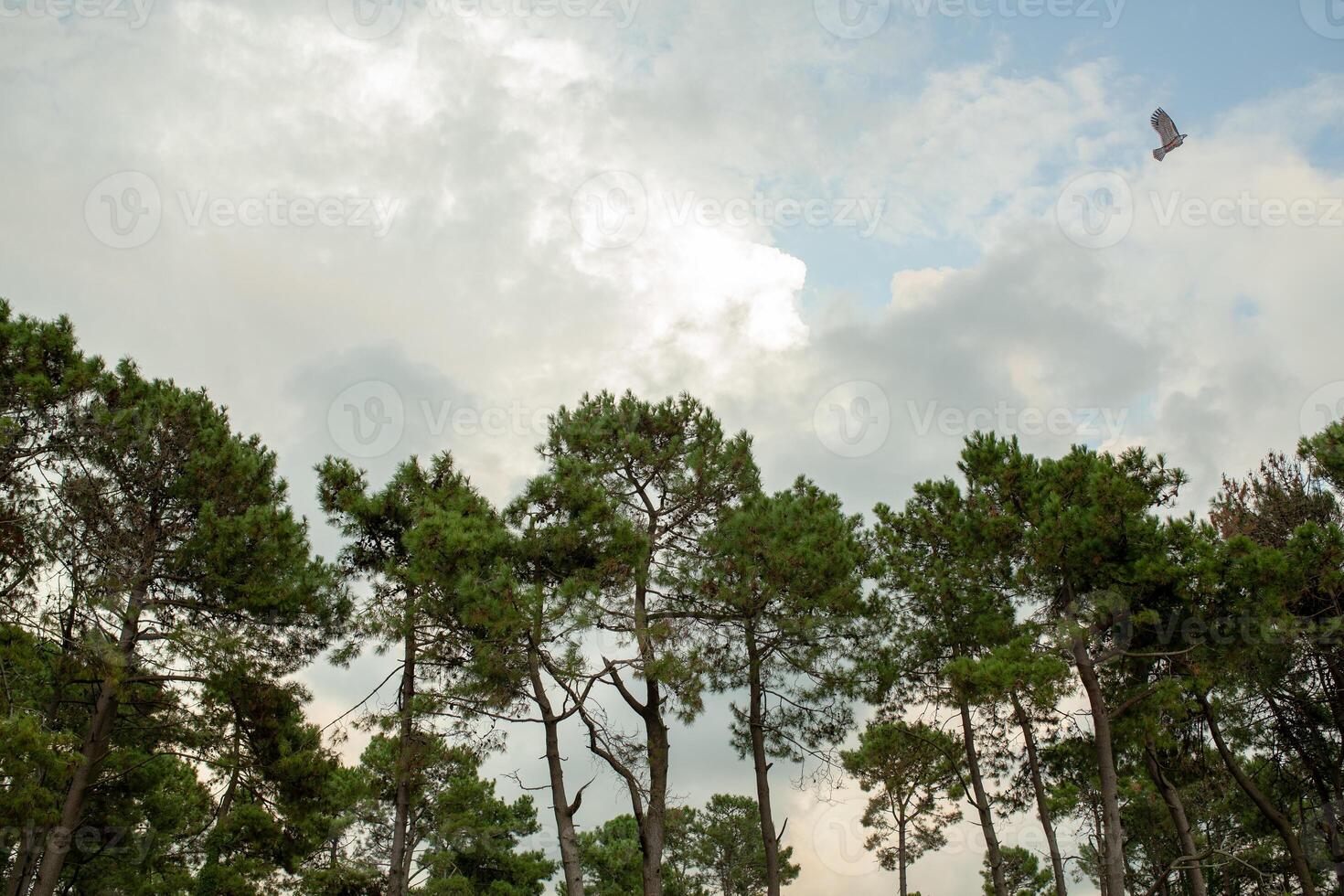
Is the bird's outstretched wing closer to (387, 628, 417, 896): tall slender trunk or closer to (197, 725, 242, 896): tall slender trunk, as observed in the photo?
(387, 628, 417, 896): tall slender trunk

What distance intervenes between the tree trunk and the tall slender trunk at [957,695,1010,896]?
2768 millimetres

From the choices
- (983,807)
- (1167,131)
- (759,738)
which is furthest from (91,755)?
(1167,131)

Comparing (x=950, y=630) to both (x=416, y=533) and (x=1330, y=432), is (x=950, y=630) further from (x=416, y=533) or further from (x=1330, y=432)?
(x=416, y=533)

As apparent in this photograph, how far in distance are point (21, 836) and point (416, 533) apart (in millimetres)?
8249

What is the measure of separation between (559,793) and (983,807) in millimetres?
9491

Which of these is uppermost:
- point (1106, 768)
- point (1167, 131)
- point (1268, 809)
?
point (1167, 131)

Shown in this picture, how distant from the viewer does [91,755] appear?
14.9m

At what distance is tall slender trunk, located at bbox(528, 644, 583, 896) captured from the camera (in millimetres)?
15031

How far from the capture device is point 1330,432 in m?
17.5

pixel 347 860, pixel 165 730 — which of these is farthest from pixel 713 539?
pixel 347 860

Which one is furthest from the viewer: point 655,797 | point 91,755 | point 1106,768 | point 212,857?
point 212,857

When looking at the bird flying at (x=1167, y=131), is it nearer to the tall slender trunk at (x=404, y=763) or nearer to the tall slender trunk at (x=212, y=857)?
the tall slender trunk at (x=404, y=763)

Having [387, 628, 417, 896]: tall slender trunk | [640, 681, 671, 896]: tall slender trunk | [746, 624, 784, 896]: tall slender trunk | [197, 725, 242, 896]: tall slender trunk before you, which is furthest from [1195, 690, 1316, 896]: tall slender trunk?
[197, 725, 242, 896]: tall slender trunk

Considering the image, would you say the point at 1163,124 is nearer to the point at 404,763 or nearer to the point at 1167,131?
the point at 1167,131
